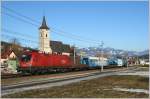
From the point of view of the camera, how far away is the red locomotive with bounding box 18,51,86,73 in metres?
49.3

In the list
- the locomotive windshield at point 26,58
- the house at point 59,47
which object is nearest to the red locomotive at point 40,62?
the locomotive windshield at point 26,58

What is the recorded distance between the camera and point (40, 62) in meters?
52.0

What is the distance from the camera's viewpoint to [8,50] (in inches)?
4476

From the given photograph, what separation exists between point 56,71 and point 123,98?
1651 inches

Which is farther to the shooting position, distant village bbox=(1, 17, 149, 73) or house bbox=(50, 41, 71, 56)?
house bbox=(50, 41, 71, 56)

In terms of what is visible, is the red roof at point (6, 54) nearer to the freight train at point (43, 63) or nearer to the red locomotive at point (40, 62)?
the freight train at point (43, 63)

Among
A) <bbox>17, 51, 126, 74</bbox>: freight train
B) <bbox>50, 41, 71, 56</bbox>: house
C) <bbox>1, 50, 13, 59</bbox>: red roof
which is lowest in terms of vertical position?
<bbox>17, 51, 126, 74</bbox>: freight train

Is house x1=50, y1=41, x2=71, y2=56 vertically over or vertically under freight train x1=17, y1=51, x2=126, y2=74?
over

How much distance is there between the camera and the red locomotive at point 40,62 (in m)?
49.3

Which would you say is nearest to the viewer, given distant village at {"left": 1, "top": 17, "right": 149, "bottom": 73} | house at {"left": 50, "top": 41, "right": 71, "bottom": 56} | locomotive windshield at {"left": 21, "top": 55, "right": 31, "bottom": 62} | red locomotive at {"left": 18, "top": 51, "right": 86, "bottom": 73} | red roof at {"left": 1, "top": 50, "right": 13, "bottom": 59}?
red locomotive at {"left": 18, "top": 51, "right": 86, "bottom": 73}

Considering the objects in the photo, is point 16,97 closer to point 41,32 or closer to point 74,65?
point 74,65

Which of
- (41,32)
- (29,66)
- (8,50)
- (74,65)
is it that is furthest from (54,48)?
(29,66)

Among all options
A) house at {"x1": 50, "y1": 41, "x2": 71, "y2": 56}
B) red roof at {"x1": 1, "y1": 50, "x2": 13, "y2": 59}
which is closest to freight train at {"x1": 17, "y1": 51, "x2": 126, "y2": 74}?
red roof at {"x1": 1, "y1": 50, "x2": 13, "y2": 59}

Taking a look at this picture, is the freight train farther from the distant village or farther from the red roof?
the red roof
